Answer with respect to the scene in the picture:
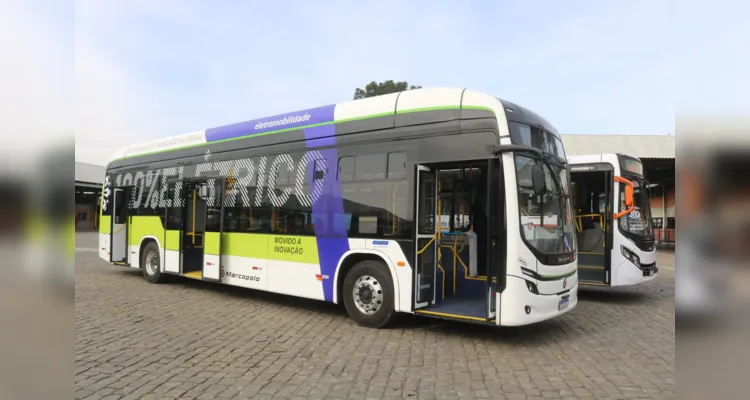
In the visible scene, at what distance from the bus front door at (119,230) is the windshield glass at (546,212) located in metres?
10.6

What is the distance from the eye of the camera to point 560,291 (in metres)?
6.45

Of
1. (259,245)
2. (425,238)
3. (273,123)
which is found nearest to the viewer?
(425,238)

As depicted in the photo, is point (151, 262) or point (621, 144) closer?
point (151, 262)

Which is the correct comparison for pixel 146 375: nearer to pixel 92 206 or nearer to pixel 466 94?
pixel 466 94

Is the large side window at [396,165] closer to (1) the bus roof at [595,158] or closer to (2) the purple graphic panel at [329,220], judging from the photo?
(2) the purple graphic panel at [329,220]

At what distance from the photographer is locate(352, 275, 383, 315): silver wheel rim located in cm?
708

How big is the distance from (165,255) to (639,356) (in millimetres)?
9831

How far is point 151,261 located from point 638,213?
11627mm

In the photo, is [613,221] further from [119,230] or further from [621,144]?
[621,144]

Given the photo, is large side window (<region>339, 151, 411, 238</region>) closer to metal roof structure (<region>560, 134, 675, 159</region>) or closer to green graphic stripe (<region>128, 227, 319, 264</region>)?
green graphic stripe (<region>128, 227, 319, 264</region>)

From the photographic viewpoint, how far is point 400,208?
6883 millimetres

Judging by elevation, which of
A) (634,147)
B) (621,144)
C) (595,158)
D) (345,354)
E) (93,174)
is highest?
(621,144)

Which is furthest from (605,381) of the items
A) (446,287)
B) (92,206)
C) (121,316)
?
(92,206)

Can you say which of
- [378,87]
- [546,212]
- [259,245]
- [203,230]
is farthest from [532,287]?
[378,87]
